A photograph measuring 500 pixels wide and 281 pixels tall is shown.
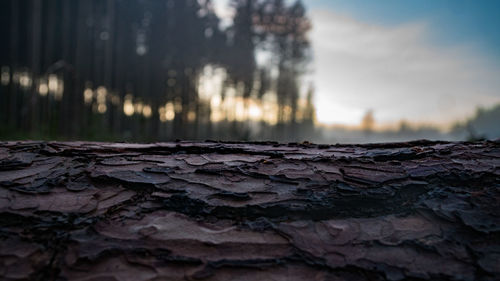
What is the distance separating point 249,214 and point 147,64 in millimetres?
21358

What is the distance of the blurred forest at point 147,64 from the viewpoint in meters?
14.7

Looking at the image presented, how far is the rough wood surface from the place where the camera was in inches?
37.9

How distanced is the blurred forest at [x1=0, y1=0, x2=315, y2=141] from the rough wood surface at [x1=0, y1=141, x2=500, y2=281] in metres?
8.46

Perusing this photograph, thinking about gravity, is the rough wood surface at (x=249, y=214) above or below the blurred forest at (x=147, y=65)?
below

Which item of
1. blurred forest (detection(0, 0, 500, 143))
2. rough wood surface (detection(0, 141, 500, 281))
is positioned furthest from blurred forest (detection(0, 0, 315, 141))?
rough wood surface (detection(0, 141, 500, 281))

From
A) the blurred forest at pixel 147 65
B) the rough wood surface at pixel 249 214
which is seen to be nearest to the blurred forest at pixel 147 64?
the blurred forest at pixel 147 65

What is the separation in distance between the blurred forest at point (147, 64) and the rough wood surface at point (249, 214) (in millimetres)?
8459

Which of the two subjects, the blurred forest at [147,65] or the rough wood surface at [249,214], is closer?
the rough wood surface at [249,214]

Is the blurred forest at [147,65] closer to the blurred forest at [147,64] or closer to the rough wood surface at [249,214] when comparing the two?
the blurred forest at [147,64]

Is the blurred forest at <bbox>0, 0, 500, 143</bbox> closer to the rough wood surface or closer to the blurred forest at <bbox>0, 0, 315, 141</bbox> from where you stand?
the blurred forest at <bbox>0, 0, 315, 141</bbox>

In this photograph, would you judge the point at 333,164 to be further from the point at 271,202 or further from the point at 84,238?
the point at 84,238

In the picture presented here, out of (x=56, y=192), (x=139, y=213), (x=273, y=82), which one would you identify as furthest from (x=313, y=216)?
(x=273, y=82)

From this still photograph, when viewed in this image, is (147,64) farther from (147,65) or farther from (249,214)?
(249,214)

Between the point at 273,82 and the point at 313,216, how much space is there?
28.9 m
